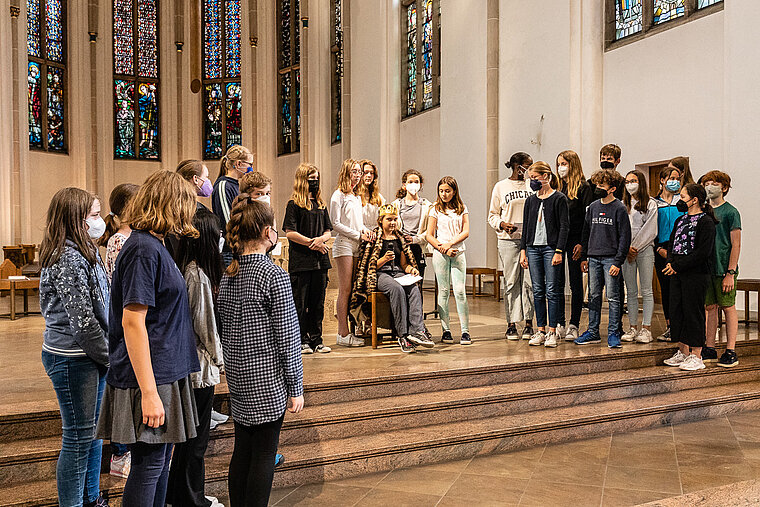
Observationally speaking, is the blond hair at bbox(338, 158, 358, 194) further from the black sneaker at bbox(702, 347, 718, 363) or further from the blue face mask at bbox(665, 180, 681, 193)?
the black sneaker at bbox(702, 347, 718, 363)

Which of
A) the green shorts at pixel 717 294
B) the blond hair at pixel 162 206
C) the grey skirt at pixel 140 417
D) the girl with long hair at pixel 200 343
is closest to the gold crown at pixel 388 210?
the green shorts at pixel 717 294

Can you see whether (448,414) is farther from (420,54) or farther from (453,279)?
(420,54)

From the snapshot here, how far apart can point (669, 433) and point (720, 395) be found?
88 cm

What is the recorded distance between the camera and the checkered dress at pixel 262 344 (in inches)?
122

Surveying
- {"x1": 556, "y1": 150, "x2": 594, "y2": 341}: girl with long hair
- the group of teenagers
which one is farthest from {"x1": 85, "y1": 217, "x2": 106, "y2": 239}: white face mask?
{"x1": 556, "y1": 150, "x2": 594, "y2": 341}: girl with long hair

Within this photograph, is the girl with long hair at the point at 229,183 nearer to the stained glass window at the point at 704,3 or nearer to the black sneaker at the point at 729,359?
the black sneaker at the point at 729,359

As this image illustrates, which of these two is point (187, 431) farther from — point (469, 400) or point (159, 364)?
point (469, 400)

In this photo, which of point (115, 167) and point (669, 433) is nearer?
point (669, 433)

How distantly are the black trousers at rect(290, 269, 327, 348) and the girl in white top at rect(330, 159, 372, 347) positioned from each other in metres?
0.31

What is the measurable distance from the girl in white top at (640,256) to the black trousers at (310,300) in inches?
113

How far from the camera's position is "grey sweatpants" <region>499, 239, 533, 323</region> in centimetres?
709

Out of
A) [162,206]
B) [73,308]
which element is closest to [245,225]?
[162,206]

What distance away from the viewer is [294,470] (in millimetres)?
4297

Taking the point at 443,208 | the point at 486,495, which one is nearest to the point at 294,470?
the point at 486,495
